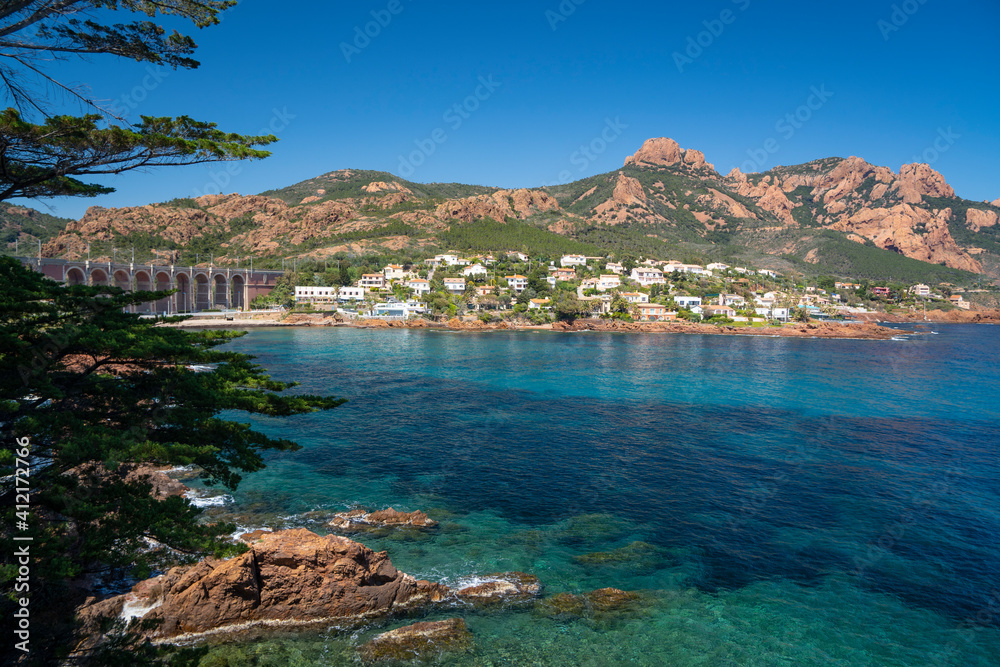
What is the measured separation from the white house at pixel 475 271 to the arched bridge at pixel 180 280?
114 ft

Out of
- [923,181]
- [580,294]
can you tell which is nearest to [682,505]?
[580,294]

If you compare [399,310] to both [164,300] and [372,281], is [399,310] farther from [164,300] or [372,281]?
[164,300]

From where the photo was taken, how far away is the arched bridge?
66.2 metres

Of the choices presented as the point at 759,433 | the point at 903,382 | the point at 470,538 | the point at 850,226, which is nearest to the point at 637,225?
the point at 850,226

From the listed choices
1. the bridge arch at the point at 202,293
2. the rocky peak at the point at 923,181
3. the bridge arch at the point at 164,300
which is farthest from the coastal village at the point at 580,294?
the rocky peak at the point at 923,181

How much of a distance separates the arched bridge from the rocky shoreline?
1043 cm

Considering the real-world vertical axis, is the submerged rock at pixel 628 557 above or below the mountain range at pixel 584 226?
below

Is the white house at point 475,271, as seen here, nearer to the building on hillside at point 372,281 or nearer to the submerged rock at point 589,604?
the building on hillside at point 372,281

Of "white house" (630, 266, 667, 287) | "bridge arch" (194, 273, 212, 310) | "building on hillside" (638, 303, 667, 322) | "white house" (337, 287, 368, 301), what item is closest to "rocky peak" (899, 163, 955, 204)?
"white house" (630, 266, 667, 287)

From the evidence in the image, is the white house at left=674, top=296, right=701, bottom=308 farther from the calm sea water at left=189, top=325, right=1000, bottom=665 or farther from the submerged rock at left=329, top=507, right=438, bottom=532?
the submerged rock at left=329, top=507, right=438, bottom=532

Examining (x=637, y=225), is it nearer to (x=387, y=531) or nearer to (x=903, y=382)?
(x=903, y=382)

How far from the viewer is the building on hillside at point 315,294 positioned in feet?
272

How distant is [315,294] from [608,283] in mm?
49898

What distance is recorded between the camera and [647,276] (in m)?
98.3
